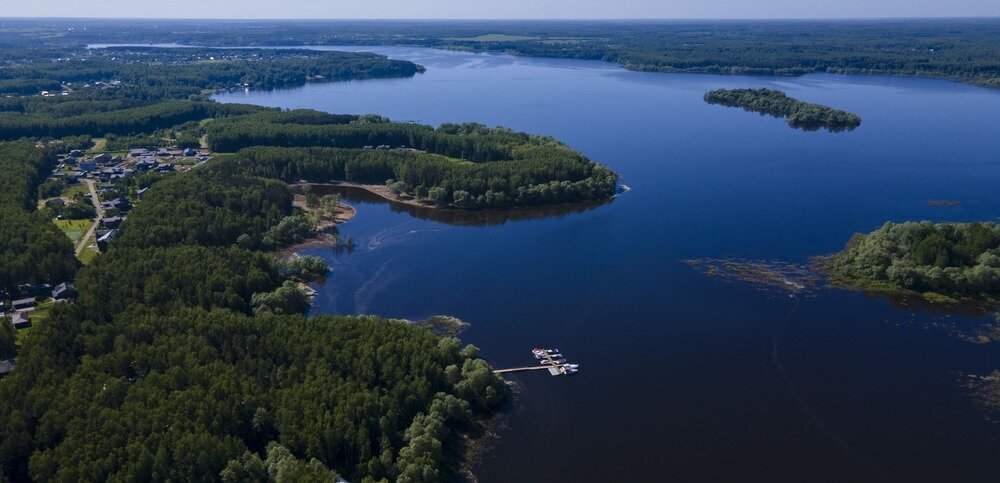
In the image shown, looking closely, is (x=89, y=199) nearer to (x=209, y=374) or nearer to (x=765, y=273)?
(x=209, y=374)

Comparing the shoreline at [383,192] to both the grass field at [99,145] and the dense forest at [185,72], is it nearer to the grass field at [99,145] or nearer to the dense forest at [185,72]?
the grass field at [99,145]

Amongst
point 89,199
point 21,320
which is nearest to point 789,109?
point 89,199

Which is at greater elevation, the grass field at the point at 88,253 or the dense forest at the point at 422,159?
the dense forest at the point at 422,159

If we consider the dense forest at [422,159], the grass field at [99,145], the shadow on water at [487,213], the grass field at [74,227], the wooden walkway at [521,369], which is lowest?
the wooden walkway at [521,369]

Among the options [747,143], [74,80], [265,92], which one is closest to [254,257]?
[747,143]

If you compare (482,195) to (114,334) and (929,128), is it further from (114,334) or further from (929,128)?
(929,128)

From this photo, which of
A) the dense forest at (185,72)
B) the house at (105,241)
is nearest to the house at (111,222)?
the house at (105,241)

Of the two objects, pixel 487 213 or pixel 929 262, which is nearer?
pixel 929 262

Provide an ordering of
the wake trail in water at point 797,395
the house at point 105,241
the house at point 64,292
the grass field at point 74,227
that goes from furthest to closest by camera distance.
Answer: the grass field at point 74,227 < the house at point 105,241 < the house at point 64,292 < the wake trail in water at point 797,395
